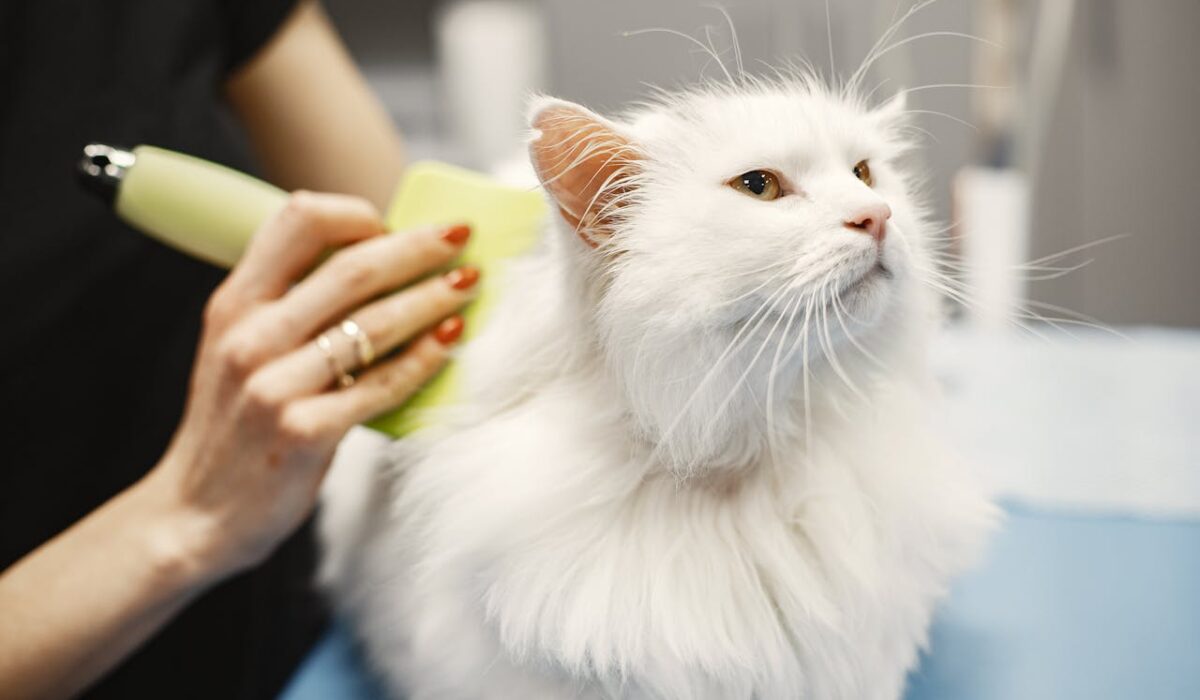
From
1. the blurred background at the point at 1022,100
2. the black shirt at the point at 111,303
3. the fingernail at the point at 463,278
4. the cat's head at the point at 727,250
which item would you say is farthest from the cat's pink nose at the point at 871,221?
the black shirt at the point at 111,303

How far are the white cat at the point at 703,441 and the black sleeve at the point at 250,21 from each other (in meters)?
0.43

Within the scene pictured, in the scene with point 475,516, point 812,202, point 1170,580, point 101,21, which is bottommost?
point 1170,580

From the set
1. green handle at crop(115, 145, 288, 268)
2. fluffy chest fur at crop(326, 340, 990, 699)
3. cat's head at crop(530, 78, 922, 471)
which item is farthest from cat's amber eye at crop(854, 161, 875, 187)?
green handle at crop(115, 145, 288, 268)

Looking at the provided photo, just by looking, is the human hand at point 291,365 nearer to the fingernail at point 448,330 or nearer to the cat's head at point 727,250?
the fingernail at point 448,330

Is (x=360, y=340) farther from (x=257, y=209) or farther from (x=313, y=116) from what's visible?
(x=313, y=116)

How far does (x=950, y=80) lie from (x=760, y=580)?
1.00 feet

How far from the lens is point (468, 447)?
384 mm

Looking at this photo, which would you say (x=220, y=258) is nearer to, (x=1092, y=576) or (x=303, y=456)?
(x=303, y=456)

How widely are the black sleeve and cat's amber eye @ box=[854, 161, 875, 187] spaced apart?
0.53 meters

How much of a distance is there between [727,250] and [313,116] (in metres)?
0.54

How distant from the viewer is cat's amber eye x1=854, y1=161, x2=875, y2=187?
0.36 meters

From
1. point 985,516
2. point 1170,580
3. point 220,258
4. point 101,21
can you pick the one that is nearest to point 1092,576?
point 1170,580

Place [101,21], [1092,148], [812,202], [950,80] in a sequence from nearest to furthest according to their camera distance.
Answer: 1. [812,202]
2. [950,80]
3. [101,21]
4. [1092,148]

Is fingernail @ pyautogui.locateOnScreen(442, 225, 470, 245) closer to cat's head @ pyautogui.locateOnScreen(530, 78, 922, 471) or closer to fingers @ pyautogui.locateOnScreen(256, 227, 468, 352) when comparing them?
fingers @ pyautogui.locateOnScreen(256, 227, 468, 352)
